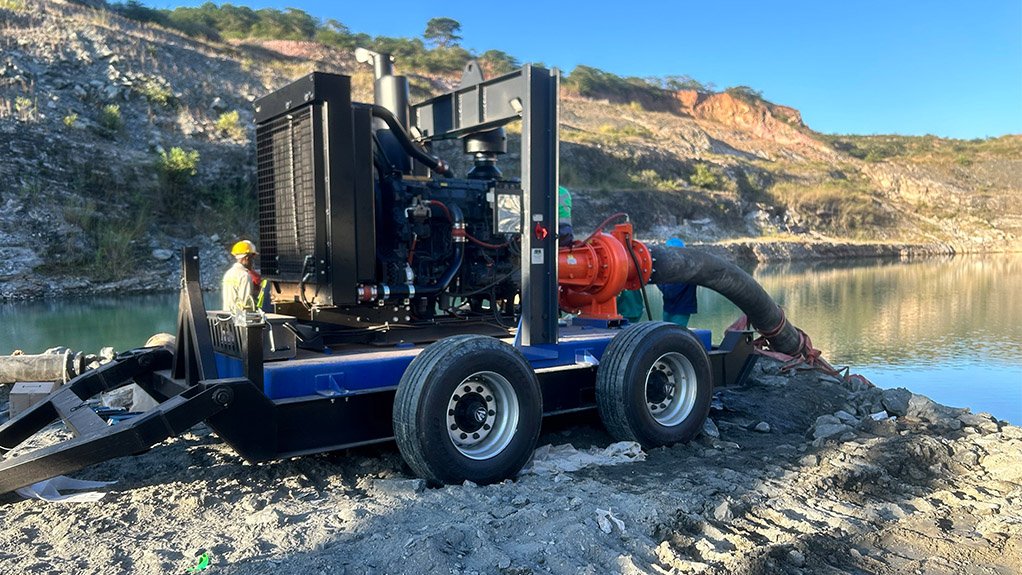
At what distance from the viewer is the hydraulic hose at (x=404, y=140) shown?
5301 millimetres

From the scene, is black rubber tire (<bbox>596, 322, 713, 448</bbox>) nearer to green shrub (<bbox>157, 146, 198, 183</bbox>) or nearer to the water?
the water

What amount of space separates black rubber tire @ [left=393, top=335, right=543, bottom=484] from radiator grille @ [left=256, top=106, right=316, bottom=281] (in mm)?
1238

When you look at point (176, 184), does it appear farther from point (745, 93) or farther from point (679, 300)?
point (745, 93)

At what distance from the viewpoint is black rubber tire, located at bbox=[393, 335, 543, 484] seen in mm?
4441

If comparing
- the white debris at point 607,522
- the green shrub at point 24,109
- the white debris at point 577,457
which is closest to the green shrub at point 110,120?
the green shrub at point 24,109

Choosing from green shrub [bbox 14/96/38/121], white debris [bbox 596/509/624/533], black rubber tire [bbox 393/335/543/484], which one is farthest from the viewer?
green shrub [bbox 14/96/38/121]

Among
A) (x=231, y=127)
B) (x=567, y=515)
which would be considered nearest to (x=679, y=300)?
(x=567, y=515)

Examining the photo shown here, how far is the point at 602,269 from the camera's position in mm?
6676

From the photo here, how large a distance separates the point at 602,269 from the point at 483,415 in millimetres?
2271

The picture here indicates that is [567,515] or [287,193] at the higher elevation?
[287,193]

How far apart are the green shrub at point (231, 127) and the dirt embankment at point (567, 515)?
21.9m

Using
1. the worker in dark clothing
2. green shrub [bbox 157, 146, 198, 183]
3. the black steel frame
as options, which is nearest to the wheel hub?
the black steel frame

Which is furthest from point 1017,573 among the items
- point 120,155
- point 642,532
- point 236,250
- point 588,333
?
point 120,155

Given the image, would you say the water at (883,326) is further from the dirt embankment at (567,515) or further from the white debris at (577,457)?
the white debris at (577,457)
